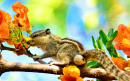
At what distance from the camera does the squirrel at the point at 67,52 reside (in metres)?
0.52

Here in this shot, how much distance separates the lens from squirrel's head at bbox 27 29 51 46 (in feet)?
2.53

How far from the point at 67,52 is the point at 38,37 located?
20 cm

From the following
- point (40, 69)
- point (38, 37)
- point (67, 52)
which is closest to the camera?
point (40, 69)

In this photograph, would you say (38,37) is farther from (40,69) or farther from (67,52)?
(40,69)

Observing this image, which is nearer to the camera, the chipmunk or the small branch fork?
the small branch fork

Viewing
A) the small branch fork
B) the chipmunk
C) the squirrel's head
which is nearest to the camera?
the small branch fork

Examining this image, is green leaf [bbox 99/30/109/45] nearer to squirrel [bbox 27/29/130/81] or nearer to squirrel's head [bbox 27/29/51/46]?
squirrel [bbox 27/29/130/81]

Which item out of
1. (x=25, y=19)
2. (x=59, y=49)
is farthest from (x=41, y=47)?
(x=25, y=19)

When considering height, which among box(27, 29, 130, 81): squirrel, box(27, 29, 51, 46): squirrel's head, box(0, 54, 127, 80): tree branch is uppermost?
box(27, 29, 51, 46): squirrel's head

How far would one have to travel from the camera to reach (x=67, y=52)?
0.65 m

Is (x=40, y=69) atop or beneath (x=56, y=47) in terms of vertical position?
beneath

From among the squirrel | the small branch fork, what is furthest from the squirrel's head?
the small branch fork

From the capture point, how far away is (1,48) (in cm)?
57

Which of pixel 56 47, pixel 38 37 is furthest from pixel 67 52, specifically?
pixel 38 37
